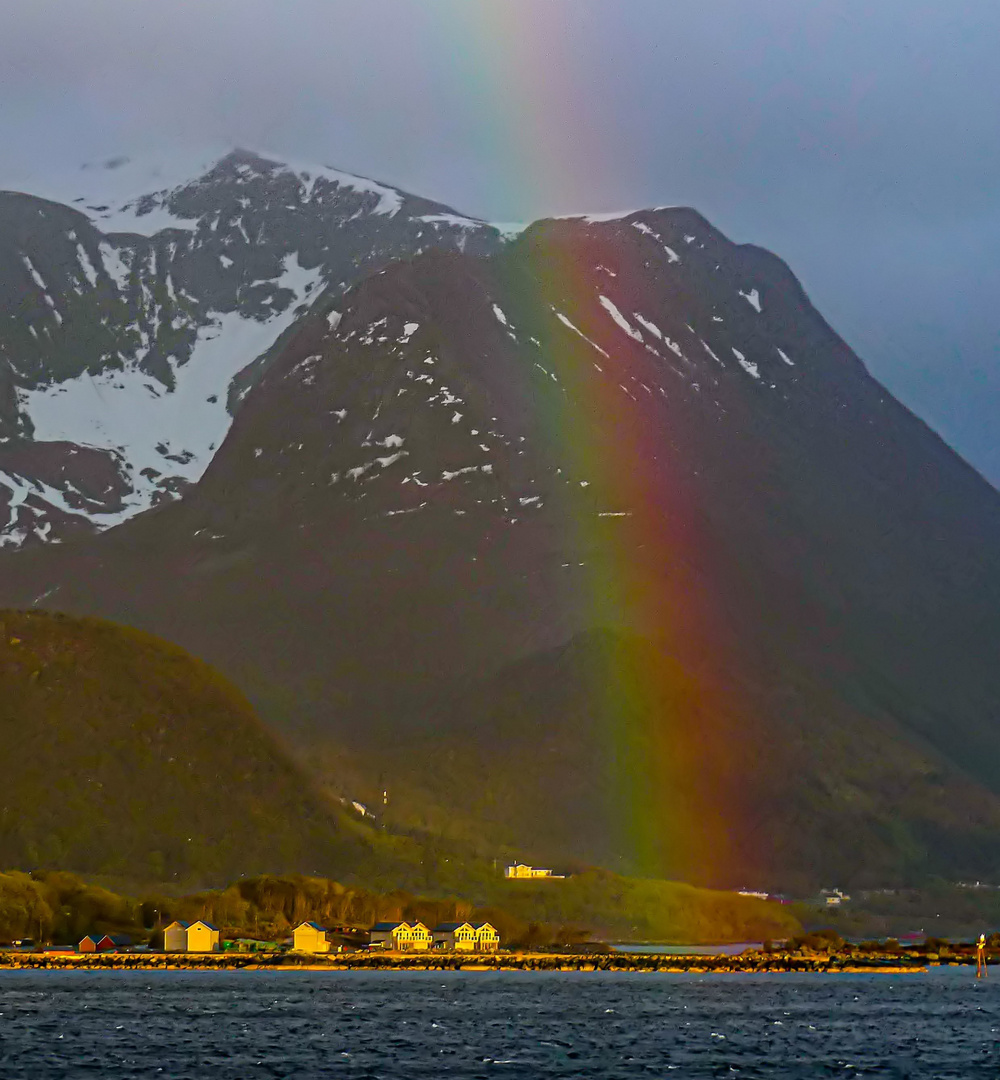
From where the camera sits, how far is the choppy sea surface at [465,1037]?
13400 centimetres

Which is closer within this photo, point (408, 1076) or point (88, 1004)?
point (408, 1076)

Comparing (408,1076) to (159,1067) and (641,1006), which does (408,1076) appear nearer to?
(159,1067)

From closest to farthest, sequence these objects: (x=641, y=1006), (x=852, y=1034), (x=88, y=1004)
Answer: (x=852, y=1034) < (x=88, y=1004) < (x=641, y=1006)

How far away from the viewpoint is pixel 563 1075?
430 ft

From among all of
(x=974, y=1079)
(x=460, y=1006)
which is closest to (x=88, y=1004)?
(x=460, y=1006)

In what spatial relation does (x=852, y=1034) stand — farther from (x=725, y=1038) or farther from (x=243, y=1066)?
(x=243, y=1066)

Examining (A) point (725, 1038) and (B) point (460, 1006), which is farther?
(B) point (460, 1006)

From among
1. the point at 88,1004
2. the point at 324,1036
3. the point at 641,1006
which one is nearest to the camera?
the point at 324,1036

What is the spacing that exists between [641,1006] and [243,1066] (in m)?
65.5

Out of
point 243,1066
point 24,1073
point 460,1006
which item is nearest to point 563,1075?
point 243,1066

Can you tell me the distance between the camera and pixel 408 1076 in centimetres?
12900

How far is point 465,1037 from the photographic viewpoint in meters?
154

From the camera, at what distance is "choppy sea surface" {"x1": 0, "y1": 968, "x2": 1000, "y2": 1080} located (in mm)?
134000

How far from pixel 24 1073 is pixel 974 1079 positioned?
2065 inches
